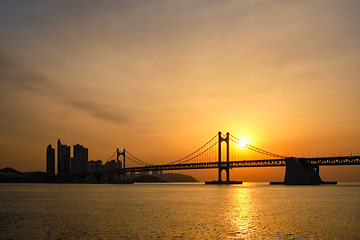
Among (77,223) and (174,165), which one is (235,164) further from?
(77,223)

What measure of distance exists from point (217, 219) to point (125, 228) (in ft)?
24.4

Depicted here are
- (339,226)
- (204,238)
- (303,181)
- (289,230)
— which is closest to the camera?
(204,238)

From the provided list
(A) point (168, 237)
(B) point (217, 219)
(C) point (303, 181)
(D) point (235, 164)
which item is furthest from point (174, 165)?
(A) point (168, 237)

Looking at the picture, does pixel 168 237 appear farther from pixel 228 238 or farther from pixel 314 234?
pixel 314 234

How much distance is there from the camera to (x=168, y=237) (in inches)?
729

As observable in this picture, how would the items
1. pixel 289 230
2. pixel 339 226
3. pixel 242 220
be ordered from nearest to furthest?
pixel 289 230 → pixel 339 226 → pixel 242 220

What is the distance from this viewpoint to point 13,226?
22.5m

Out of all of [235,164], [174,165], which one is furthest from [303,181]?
[174,165]

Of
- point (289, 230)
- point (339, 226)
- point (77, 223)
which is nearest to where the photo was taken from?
point (289, 230)

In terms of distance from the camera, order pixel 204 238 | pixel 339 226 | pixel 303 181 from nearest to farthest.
Answer: pixel 204 238 → pixel 339 226 → pixel 303 181

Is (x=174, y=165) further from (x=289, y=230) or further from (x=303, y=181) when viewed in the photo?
(x=289, y=230)

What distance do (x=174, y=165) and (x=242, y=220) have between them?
97.7 metres

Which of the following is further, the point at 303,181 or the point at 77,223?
the point at 303,181

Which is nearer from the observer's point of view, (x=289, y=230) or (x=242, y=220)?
(x=289, y=230)
